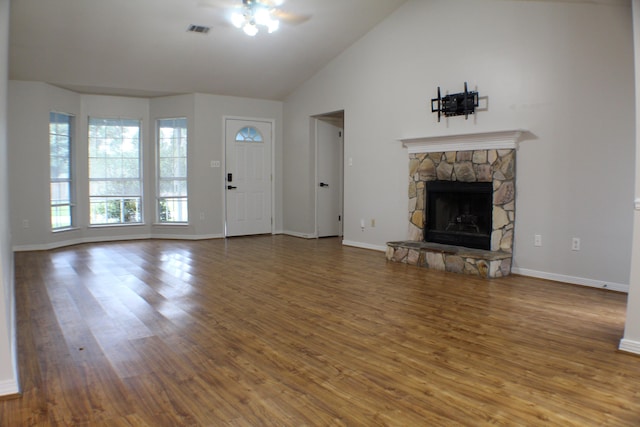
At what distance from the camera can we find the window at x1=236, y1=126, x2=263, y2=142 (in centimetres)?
809

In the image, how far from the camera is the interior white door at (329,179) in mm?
7953

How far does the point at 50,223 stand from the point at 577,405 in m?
6.96

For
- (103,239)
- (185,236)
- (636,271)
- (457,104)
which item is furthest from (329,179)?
(636,271)

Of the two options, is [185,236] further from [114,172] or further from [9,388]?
[9,388]

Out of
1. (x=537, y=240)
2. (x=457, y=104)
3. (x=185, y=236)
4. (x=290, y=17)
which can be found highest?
(x=290, y=17)

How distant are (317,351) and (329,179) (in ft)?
18.2

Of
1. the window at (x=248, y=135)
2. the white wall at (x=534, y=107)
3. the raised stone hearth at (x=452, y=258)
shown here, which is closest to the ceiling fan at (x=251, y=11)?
the white wall at (x=534, y=107)

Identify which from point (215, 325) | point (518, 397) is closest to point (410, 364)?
point (518, 397)

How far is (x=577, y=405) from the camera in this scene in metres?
2.09

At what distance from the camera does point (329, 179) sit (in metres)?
8.12

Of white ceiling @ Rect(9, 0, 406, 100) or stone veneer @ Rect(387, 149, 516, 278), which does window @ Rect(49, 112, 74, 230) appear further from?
stone veneer @ Rect(387, 149, 516, 278)

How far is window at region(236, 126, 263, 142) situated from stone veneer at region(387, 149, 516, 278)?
3.44 metres

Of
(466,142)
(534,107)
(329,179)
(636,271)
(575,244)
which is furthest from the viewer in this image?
(329,179)

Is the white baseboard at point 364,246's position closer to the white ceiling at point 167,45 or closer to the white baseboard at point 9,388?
the white ceiling at point 167,45
